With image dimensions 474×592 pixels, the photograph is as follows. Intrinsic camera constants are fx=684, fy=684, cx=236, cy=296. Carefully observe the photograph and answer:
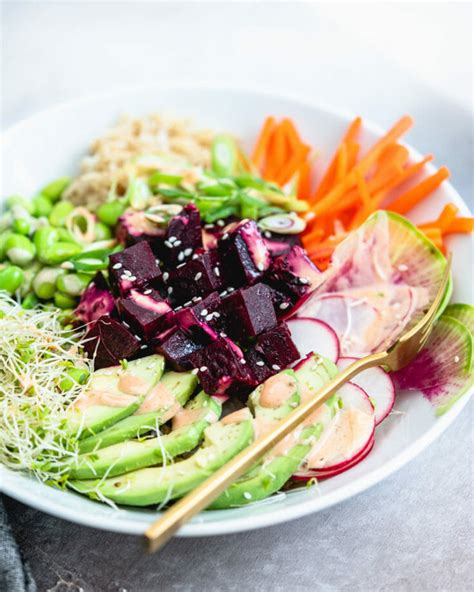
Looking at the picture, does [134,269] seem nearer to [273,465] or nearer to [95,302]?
[95,302]

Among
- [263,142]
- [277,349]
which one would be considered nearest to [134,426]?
[277,349]

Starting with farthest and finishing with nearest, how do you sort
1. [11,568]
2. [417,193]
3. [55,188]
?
[55,188]
[417,193]
[11,568]

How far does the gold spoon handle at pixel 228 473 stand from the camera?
2055 millimetres

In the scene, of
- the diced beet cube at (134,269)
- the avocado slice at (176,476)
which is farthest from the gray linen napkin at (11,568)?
the diced beet cube at (134,269)

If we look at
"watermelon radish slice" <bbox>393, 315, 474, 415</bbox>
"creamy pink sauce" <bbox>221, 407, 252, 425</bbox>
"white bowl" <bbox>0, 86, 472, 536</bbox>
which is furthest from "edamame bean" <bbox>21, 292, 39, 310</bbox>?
"watermelon radish slice" <bbox>393, 315, 474, 415</bbox>

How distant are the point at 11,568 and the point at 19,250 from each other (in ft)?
5.25

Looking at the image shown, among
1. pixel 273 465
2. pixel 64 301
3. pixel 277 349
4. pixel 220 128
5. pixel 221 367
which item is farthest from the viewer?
pixel 220 128

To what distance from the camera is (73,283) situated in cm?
342

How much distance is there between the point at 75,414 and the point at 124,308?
0.53 metres

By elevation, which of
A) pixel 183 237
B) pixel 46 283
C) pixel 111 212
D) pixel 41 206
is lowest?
pixel 46 283

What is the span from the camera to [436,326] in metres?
3.11

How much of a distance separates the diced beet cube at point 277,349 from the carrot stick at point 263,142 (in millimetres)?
1603

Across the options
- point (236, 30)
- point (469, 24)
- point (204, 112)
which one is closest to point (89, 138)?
point (204, 112)

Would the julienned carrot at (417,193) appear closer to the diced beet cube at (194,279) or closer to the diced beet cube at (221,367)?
the diced beet cube at (194,279)
